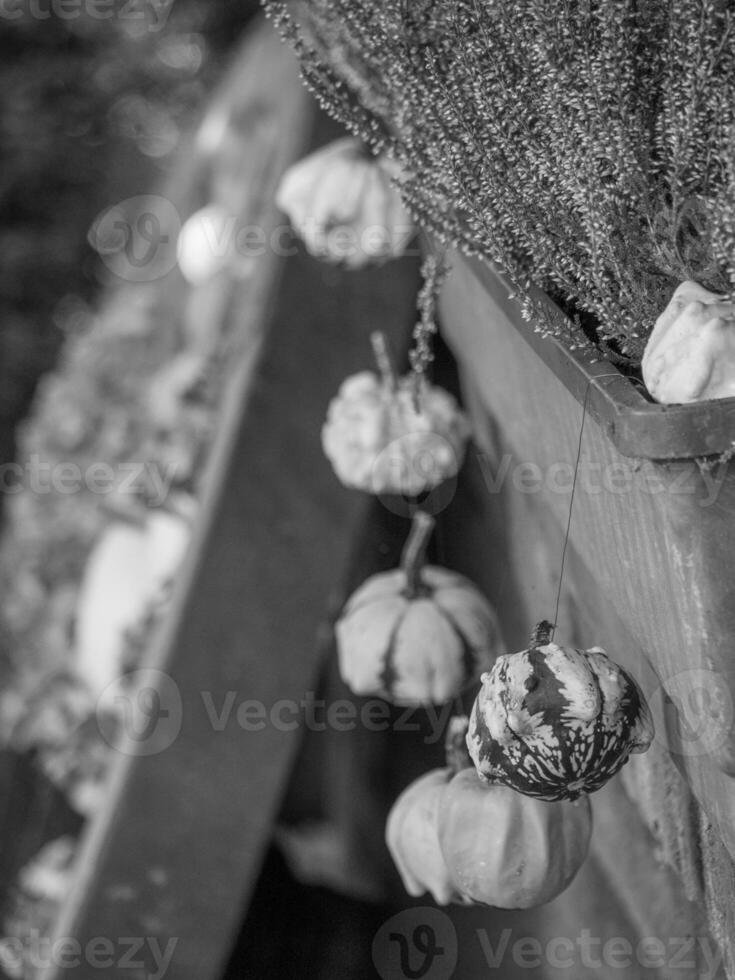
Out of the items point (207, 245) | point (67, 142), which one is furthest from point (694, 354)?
point (67, 142)

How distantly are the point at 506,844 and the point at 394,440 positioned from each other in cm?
47

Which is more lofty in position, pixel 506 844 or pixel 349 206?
pixel 349 206

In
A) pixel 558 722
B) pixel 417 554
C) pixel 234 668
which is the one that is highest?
pixel 558 722

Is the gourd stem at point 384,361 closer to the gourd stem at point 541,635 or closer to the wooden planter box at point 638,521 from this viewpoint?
the wooden planter box at point 638,521

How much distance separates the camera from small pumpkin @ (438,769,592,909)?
33.1 inches

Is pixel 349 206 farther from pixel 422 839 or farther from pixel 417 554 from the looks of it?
pixel 422 839

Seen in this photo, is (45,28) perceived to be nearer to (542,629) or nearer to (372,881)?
(372,881)

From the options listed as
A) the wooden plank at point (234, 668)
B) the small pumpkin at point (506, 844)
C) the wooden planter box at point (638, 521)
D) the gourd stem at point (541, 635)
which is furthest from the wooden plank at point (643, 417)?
the wooden plank at point (234, 668)

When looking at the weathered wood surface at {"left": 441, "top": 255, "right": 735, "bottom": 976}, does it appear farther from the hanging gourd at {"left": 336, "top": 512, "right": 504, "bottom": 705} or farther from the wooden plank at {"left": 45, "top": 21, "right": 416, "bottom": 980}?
the wooden plank at {"left": 45, "top": 21, "right": 416, "bottom": 980}

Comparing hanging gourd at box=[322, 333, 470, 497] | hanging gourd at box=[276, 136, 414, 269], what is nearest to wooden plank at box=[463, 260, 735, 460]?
hanging gourd at box=[322, 333, 470, 497]

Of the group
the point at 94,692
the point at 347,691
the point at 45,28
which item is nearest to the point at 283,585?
the point at 347,691

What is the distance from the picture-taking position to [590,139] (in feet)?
2.25

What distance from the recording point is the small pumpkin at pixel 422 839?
3.01ft

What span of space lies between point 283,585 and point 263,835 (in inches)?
12.9
